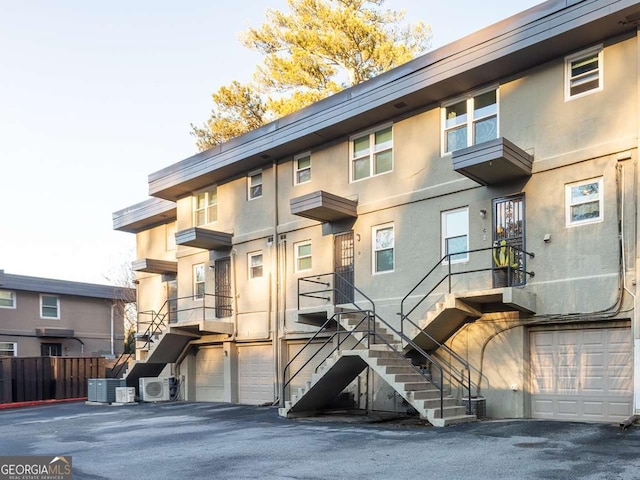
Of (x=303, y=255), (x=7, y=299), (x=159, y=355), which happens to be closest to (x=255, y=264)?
(x=303, y=255)

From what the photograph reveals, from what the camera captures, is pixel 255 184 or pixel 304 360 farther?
pixel 255 184

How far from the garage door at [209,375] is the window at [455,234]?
1023cm

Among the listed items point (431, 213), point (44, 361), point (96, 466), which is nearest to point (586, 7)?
point (431, 213)

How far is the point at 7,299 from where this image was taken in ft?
108

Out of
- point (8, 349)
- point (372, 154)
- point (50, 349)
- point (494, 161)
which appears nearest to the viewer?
point (494, 161)

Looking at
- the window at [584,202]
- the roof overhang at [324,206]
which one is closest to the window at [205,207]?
the roof overhang at [324,206]

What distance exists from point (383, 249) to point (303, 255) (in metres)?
3.18

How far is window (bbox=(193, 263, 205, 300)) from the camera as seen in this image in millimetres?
23812

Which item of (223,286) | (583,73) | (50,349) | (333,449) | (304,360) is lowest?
(50,349)

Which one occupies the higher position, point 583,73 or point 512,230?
point 583,73

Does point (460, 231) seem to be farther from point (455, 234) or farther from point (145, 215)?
point (145, 215)

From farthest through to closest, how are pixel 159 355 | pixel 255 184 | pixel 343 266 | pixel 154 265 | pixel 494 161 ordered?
pixel 154 265 → pixel 159 355 → pixel 255 184 → pixel 343 266 → pixel 494 161

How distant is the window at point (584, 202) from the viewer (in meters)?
13.5

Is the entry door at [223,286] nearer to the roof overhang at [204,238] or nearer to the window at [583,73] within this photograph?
the roof overhang at [204,238]
